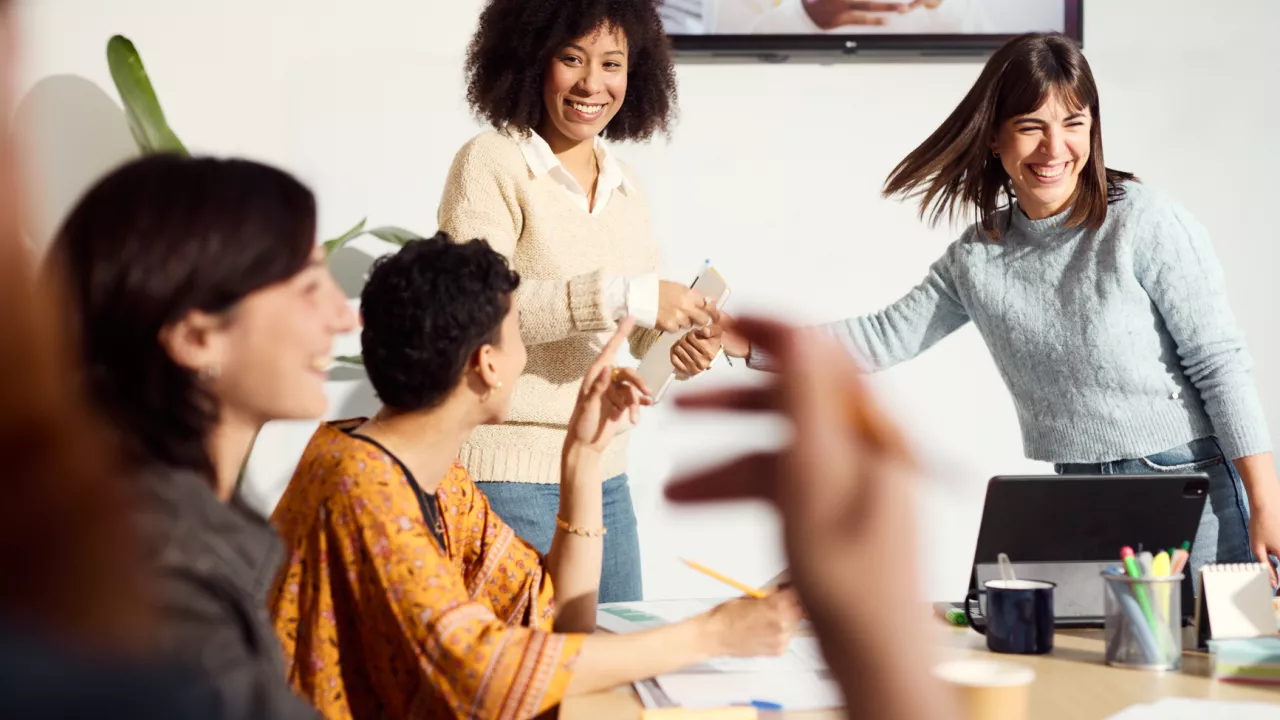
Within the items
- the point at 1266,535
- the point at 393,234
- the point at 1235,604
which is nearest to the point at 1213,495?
the point at 1266,535

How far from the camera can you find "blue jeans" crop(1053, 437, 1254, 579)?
1.63m

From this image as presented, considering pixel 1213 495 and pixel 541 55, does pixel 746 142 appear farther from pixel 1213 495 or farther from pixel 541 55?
pixel 1213 495

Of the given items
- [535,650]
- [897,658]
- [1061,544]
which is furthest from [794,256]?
[897,658]

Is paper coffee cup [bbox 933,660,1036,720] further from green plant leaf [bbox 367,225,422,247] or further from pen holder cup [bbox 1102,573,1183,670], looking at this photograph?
green plant leaf [bbox 367,225,422,247]

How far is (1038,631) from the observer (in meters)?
1.34

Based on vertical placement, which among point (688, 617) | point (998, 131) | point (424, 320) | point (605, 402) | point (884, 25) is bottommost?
point (688, 617)

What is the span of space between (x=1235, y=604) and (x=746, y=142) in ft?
5.53

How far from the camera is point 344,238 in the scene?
8.33 feet

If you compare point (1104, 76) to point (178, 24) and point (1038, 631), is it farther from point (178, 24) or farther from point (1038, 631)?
point (178, 24)

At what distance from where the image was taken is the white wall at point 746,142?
8.90ft

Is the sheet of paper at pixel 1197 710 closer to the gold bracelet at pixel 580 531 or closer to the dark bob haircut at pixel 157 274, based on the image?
the gold bracelet at pixel 580 531

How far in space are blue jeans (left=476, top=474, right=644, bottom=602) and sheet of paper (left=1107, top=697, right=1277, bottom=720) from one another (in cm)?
87

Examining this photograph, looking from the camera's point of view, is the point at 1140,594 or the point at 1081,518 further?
the point at 1081,518

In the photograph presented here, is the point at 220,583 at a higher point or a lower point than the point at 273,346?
lower
